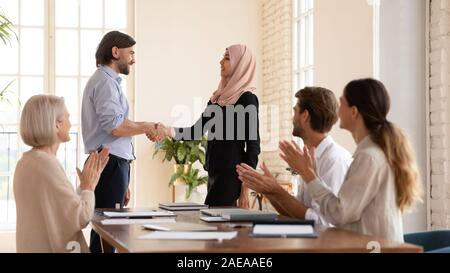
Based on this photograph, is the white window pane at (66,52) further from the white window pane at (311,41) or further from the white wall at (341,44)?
the white wall at (341,44)

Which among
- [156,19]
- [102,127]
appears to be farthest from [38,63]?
[102,127]

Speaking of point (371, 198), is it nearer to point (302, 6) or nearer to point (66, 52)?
point (302, 6)

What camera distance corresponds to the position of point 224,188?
3.89 meters

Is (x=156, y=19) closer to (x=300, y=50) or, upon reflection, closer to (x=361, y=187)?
(x=300, y=50)

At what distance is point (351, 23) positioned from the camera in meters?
5.91

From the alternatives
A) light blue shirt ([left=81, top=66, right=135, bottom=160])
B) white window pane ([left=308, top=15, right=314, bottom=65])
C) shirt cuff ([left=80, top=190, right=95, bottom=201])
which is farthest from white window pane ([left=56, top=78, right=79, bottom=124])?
shirt cuff ([left=80, top=190, right=95, bottom=201])

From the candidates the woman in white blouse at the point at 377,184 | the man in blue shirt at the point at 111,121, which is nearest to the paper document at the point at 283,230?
the woman in white blouse at the point at 377,184

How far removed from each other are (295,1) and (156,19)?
1755 millimetres

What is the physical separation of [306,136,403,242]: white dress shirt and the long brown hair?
0.09ft

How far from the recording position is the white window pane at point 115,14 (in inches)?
332

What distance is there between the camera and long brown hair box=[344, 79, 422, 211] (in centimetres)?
233

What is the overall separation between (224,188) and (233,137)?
29cm

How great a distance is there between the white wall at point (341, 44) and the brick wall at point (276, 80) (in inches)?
46.4

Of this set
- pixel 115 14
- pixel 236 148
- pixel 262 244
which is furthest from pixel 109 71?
pixel 115 14
